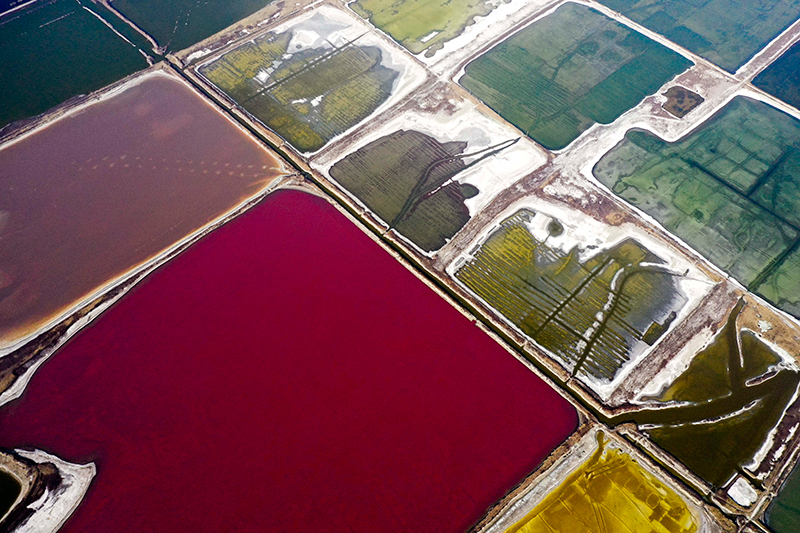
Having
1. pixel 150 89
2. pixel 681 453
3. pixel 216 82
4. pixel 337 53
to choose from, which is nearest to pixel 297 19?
pixel 337 53

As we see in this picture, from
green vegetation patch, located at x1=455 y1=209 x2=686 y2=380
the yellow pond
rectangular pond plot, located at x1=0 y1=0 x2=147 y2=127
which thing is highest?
rectangular pond plot, located at x1=0 y1=0 x2=147 y2=127

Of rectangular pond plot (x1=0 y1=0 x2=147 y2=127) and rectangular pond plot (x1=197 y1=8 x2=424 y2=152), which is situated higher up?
rectangular pond plot (x1=0 y1=0 x2=147 y2=127)

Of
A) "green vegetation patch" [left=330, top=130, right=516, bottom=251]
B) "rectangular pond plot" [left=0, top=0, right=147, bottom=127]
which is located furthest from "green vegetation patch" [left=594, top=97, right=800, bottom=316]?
"rectangular pond plot" [left=0, top=0, right=147, bottom=127]

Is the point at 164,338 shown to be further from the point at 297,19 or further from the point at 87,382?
the point at 297,19

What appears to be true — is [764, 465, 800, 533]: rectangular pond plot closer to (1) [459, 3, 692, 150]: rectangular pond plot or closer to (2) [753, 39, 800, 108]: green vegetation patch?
(1) [459, 3, 692, 150]: rectangular pond plot

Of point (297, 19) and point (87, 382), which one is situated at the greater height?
point (297, 19)

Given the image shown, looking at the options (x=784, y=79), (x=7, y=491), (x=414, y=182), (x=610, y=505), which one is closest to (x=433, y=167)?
(x=414, y=182)

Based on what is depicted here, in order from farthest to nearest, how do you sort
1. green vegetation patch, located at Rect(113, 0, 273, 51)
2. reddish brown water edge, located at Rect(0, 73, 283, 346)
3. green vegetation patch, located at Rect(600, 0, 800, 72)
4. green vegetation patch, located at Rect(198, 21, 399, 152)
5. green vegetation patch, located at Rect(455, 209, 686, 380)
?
green vegetation patch, located at Rect(113, 0, 273, 51) < green vegetation patch, located at Rect(600, 0, 800, 72) < green vegetation patch, located at Rect(198, 21, 399, 152) < reddish brown water edge, located at Rect(0, 73, 283, 346) < green vegetation patch, located at Rect(455, 209, 686, 380)
